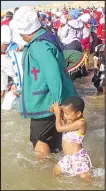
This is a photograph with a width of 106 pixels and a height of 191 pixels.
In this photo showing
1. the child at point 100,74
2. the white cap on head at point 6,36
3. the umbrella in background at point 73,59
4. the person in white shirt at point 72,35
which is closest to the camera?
the white cap on head at point 6,36

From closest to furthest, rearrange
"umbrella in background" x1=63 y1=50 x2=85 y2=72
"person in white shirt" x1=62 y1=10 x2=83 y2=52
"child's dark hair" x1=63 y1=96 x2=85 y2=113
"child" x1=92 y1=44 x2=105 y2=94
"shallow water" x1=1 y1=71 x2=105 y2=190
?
"child's dark hair" x1=63 y1=96 x2=85 y2=113, "shallow water" x1=1 y1=71 x2=105 y2=190, "child" x1=92 y1=44 x2=105 y2=94, "umbrella in background" x1=63 y1=50 x2=85 y2=72, "person in white shirt" x1=62 y1=10 x2=83 y2=52

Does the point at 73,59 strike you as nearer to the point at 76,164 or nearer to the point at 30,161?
the point at 30,161

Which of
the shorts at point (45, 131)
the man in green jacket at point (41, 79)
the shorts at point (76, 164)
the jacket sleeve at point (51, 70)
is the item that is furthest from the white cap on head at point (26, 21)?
the shorts at point (76, 164)

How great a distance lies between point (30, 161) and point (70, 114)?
98 cm

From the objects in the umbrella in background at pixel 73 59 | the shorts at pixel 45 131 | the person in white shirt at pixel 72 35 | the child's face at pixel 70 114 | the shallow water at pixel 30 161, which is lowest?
the shallow water at pixel 30 161

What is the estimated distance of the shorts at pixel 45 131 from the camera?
188 inches

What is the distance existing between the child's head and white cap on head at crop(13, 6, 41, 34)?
83 centimetres

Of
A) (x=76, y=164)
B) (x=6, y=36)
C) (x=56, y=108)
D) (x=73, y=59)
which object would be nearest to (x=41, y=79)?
(x=56, y=108)

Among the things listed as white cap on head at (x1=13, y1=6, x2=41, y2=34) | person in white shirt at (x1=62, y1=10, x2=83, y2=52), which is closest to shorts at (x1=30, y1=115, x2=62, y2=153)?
white cap on head at (x1=13, y1=6, x2=41, y2=34)

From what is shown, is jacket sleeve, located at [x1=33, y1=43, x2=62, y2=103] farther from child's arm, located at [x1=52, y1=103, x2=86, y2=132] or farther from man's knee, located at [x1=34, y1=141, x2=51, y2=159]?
man's knee, located at [x1=34, y1=141, x2=51, y2=159]

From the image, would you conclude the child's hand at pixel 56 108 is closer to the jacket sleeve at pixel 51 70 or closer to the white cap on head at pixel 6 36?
the jacket sleeve at pixel 51 70

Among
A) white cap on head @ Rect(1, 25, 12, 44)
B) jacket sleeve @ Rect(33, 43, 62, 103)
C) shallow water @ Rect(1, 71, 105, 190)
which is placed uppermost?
white cap on head @ Rect(1, 25, 12, 44)

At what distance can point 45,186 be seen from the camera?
14.9ft

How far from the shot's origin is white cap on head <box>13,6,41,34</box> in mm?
4676
